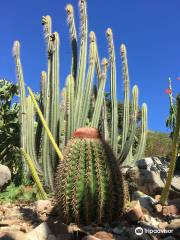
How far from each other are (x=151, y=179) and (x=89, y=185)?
1.89m

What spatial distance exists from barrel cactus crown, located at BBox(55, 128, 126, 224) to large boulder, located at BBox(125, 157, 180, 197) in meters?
1.51

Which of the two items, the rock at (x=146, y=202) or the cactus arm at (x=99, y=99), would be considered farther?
the cactus arm at (x=99, y=99)

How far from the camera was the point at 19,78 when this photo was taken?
797cm

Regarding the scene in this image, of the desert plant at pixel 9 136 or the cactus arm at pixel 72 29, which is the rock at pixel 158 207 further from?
the desert plant at pixel 9 136

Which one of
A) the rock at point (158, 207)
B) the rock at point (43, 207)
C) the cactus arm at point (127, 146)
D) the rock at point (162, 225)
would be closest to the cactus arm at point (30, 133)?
the cactus arm at point (127, 146)

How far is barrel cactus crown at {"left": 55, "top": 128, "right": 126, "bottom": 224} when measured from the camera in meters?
3.88

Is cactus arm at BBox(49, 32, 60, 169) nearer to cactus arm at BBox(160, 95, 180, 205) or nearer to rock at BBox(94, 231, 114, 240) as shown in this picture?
cactus arm at BBox(160, 95, 180, 205)

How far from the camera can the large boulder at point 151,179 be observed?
5.49m

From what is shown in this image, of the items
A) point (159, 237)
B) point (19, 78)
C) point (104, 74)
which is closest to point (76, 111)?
point (104, 74)

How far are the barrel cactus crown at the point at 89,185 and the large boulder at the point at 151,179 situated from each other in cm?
151

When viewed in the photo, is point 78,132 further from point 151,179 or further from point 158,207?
point 151,179

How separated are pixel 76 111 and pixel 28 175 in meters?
1.49

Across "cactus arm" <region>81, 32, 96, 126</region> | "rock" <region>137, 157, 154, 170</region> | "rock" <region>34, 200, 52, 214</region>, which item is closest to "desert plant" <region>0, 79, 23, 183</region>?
"cactus arm" <region>81, 32, 96, 126</region>

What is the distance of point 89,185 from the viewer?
12.7ft
